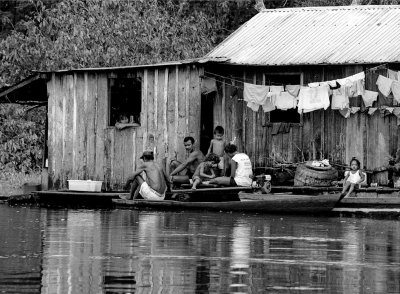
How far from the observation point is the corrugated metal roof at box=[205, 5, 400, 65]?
23516 millimetres

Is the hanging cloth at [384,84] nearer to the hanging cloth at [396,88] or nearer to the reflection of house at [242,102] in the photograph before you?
the hanging cloth at [396,88]

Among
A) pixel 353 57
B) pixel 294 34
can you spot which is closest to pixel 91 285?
pixel 353 57

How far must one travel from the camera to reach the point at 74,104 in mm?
25922

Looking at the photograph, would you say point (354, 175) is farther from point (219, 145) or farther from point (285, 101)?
point (219, 145)

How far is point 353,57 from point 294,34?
2.23 metres

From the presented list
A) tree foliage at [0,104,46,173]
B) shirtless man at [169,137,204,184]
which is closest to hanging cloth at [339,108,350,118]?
shirtless man at [169,137,204,184]

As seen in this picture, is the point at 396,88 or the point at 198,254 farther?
the point at 396,88

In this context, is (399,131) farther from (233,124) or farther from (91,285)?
(91,285)

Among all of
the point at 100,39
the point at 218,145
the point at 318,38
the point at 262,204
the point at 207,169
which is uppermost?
the point at 100,39

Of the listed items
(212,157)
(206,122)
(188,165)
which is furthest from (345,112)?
(206,122)

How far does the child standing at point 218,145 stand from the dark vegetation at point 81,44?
8.14 meters

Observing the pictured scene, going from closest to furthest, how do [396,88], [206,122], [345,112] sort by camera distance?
[396,88] < [345,112] < [206,122]

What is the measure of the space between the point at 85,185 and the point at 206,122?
3066 millimetres

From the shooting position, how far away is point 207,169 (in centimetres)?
2375
